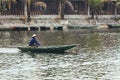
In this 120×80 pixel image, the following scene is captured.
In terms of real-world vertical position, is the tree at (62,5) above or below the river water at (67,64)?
above

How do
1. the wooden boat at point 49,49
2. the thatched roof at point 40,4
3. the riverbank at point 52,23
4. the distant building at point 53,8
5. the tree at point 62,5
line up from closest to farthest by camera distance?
the wooden boat at point 49,49
the riverbank at point 52,23
the thatched roof at point 40,4
the distant building at point 53,8
the tree at point 62,5

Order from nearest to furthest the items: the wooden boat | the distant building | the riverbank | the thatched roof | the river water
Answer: the river water
the wooden boat
the riverbank
the thatched roof
the distant building

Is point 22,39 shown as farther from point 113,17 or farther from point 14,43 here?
point 113,17

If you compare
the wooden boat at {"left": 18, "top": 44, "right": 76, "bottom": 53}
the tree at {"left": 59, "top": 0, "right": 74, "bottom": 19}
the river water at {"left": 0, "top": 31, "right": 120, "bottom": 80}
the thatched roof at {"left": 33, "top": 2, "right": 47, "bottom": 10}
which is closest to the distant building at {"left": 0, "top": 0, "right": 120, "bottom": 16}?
the thatched roof at {"left": 33, "top": 2, "right": 47, "bottom": 10}

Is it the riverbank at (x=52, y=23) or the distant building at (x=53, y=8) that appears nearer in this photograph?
the riverbank at (x=52, y=23)

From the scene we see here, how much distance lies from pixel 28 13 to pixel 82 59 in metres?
52.8

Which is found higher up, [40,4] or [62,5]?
[40,4]

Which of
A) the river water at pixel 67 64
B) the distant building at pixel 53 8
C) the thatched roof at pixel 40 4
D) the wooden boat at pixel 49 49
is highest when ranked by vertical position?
the thatched roof at pixel 40 4

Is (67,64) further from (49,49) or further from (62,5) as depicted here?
(62,5)

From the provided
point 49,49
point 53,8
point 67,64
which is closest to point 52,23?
point 53,8

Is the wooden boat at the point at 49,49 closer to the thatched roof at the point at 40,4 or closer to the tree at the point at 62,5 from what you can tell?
the thatched roof at the point at 40,4

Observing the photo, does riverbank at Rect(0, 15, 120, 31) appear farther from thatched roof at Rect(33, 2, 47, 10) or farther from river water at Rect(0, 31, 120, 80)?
river water at Rect(0, 31, 120, 80)

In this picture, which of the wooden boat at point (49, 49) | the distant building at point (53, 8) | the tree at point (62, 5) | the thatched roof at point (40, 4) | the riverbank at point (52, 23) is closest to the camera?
the wooden boat at point (49, 49)

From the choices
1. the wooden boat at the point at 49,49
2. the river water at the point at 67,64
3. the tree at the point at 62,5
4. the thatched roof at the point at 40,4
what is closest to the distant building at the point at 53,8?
the thatched roof at the point at 40,4
